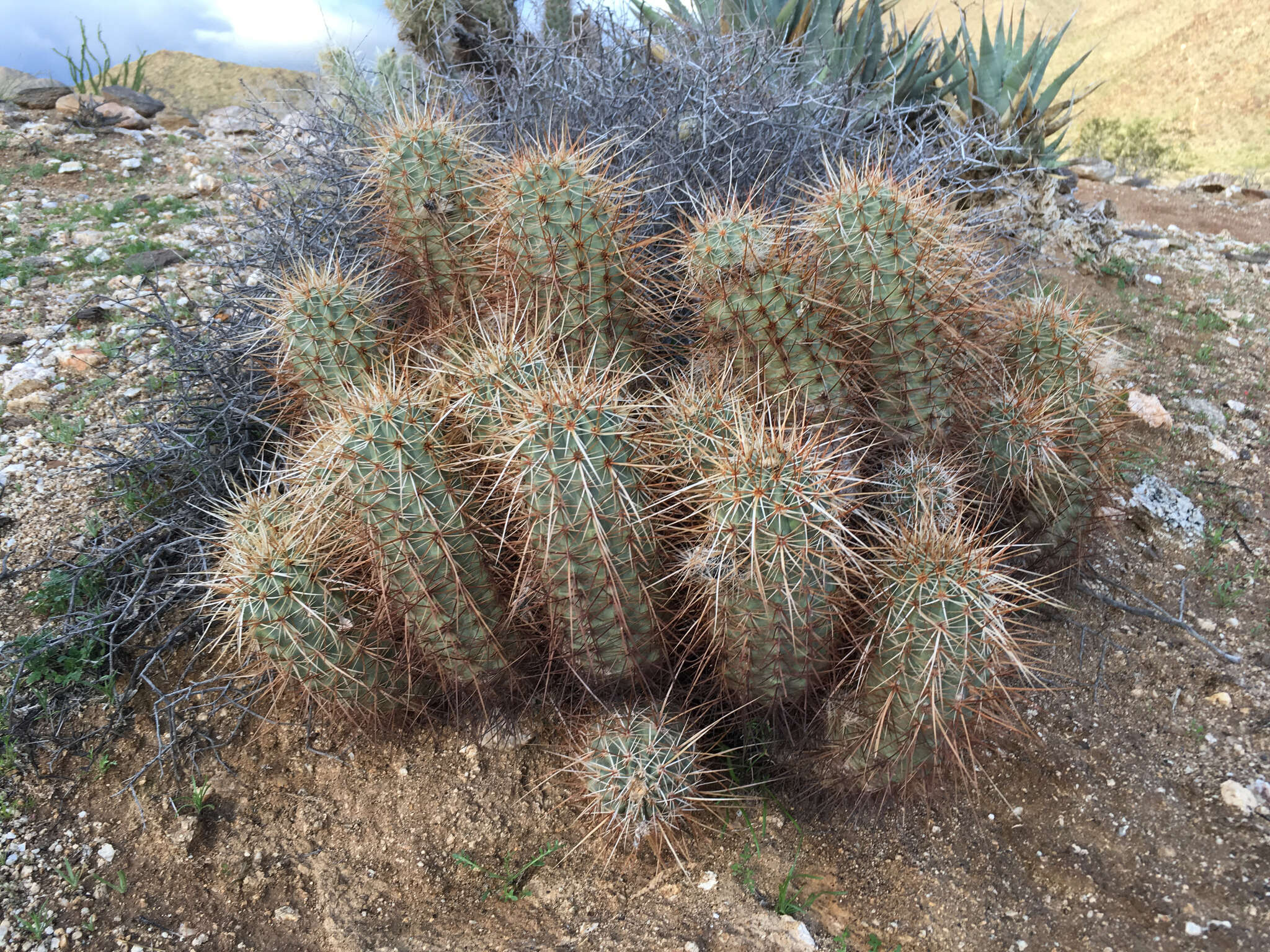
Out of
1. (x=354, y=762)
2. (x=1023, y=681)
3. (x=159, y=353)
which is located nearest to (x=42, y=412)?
(x=159, y=353)

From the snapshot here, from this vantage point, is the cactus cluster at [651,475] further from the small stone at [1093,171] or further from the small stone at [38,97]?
the small stone at [1093,171]

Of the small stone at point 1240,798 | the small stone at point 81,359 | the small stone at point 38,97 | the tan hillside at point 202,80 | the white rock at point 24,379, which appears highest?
the tan hillside at point 202,80

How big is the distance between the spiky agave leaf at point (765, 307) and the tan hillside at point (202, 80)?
7130 mm

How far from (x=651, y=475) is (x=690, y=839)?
1.04 metres

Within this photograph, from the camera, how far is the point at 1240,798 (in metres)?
2.54

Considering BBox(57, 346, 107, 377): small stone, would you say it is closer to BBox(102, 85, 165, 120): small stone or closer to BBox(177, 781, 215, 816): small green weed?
BBox(177, 781, 215, 816): small green weed

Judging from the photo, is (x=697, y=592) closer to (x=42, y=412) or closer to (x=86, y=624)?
(x=86, y=624)

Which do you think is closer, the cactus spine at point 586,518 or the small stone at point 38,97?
the cactus spine at point 586,518

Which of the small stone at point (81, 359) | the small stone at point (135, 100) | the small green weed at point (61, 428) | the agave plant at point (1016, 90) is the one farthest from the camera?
the small stone at point (135, 100)

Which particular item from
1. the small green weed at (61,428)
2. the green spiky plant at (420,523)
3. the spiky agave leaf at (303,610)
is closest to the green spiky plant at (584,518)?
the green spiky plant at (420,523)

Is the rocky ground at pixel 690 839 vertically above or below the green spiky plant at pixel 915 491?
below

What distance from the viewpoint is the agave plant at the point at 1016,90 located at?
→ 5.20 m

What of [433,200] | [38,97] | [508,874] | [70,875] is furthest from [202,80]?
[508,874]

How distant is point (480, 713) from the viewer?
2.42 metres
